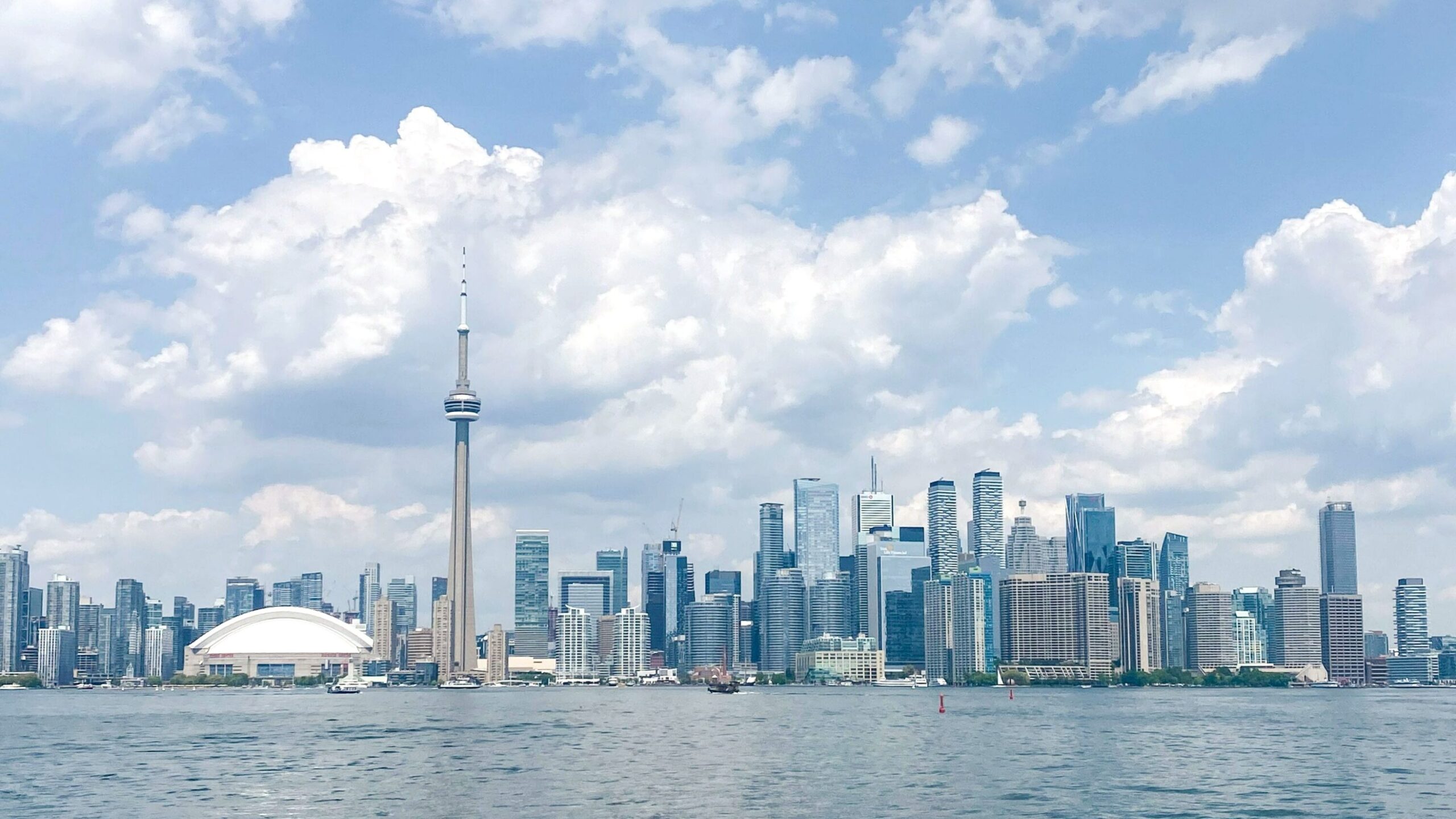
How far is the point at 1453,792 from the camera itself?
89938mm

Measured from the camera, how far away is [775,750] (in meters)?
124

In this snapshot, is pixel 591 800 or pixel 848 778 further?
pixel 848 778

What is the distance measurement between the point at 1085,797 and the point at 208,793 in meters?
49.5

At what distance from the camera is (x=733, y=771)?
101m

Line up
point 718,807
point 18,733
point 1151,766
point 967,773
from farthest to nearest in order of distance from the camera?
point 18,733 < point 1151,766 < point 967,773 < point 718,807

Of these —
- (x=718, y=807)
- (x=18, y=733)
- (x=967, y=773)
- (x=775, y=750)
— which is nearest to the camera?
(x=718, y=807)

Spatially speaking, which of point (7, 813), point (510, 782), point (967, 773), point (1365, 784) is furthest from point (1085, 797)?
point (7, 813)

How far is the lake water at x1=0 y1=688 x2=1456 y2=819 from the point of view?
80.9 m

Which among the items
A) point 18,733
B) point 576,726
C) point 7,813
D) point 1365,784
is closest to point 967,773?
point 1365,784

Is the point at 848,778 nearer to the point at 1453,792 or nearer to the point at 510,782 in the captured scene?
the point at 510,782

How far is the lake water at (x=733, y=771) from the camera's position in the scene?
80.9 meters

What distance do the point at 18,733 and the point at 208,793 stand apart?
89977 millimetres

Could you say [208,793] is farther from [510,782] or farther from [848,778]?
[848,778]

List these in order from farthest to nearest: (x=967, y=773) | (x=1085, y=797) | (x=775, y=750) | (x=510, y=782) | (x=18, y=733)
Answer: (x=18, y=733) < (x=775, y=750) < (x=967, y=773) < (x=510, y=782) < (x=1085, y=797)
